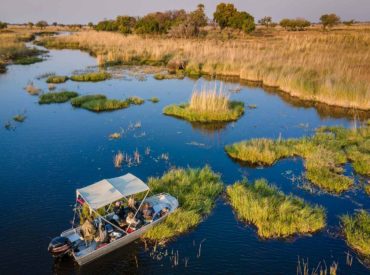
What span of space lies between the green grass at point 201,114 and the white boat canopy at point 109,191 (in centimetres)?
1551

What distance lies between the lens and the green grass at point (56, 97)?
37519 millimetres

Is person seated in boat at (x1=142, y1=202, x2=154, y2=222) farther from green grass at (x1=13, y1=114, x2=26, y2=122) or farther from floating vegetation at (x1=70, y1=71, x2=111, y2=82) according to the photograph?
floating vegetation at (x1=70, y1=71, x2=111, y2=82)

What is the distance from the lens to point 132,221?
15.0 meters

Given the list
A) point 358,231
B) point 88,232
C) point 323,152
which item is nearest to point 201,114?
point 323,152

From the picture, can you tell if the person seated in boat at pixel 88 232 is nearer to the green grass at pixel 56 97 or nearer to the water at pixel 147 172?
the water at pixel 147 172

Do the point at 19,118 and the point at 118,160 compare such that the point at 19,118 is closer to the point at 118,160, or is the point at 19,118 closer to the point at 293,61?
the point at 118,160

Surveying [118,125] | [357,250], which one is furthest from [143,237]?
[118,125]

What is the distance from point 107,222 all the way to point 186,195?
189 inches

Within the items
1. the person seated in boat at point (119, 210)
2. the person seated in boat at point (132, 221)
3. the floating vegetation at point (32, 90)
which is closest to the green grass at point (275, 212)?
the person seated in boat at point (132, 221)

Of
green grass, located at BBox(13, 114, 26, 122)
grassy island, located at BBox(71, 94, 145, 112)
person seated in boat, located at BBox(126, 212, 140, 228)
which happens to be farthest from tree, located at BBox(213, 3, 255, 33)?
person seated in boat, located at BBox(126, 212, 140, 228)

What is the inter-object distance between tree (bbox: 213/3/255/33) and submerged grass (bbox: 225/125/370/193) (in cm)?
6365

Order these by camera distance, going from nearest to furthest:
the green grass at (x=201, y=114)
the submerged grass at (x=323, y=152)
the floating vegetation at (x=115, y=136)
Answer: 1. the submerged grass at (x=323, y=152)
2. the floating vegetation at (x=115, y=136)
3. the green grass at (x=201, y=114)

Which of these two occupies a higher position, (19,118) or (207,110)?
(207,110)

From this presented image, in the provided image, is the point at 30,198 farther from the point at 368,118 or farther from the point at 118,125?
the point at 368,118
